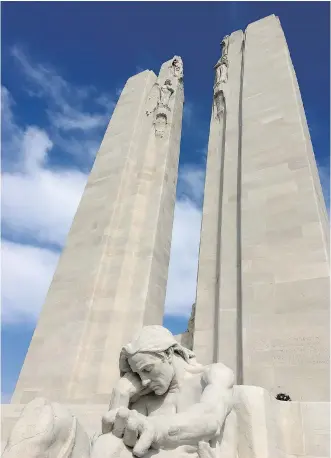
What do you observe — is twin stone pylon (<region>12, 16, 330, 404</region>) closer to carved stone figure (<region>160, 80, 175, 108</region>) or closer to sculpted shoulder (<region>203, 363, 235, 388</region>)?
carved stone figure (<region>160, 80, 175, 108</region>)

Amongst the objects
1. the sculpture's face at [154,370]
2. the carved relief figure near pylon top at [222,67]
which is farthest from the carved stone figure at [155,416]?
the carved relief figure near pylon top at [222,67]

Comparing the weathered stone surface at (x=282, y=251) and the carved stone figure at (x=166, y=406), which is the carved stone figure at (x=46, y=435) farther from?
the weathered stone surface at (x=282, y=251)

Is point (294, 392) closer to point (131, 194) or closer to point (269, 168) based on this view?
point (269, 168)

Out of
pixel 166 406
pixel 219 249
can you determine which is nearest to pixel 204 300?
pixel 219 249

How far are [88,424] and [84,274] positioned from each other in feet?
13.6

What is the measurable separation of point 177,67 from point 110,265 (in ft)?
25.5

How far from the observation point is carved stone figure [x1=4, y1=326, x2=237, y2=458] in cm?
218

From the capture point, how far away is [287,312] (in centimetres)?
561

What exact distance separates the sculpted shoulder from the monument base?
1.17 ft

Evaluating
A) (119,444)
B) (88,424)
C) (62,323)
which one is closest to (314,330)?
(88,424)

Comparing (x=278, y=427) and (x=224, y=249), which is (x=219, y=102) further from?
(x=278, y=427)

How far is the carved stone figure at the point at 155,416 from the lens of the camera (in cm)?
218

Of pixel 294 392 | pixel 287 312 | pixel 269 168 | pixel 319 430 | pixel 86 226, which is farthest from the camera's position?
pixel 86 226

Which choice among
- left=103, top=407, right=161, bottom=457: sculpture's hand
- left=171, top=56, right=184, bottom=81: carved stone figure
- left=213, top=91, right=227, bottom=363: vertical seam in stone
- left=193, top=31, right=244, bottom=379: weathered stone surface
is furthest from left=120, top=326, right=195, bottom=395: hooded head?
left=171, top=56, right=184, bottom=81: carved stone figure
